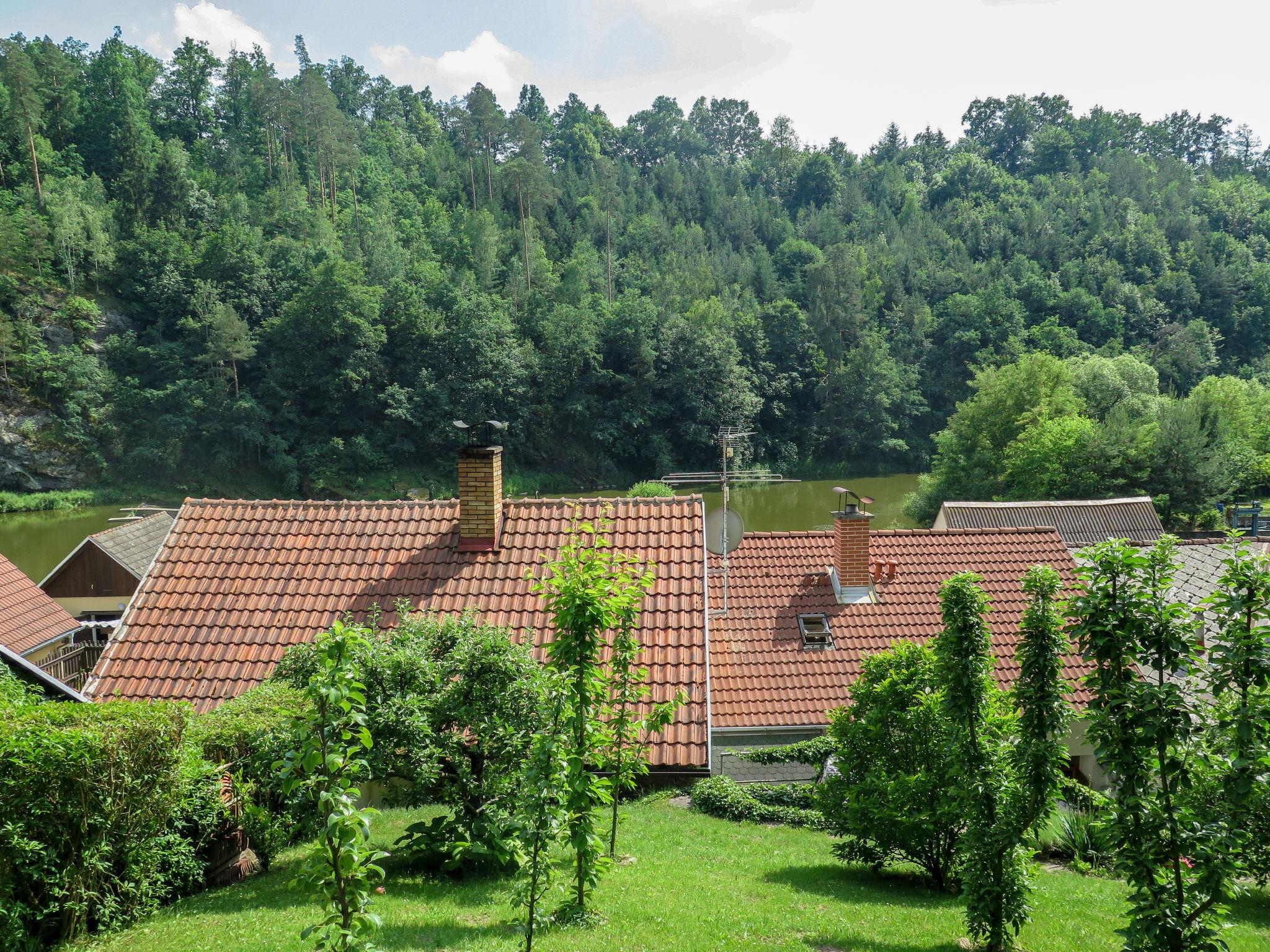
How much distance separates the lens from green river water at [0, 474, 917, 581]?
41.0 metres

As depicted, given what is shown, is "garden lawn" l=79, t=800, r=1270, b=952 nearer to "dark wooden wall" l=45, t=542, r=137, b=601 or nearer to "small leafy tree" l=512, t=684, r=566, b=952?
"small leafy tree" l=512, t=684, r=566, b=952

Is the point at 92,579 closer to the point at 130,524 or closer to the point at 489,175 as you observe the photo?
the point at 130,524

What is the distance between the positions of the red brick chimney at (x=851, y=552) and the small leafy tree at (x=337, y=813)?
11.9 metres

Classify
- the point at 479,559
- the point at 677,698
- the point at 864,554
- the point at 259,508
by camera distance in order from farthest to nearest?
the point at 864,554
the point at 259,508
the point at 479,559
the point at 677,698

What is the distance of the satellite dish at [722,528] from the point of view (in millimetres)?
15039

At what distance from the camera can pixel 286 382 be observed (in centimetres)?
5722

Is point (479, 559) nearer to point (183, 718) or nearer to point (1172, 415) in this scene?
point (183, 718)

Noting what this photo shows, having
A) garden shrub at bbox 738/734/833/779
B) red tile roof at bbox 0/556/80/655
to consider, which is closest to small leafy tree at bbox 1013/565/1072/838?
garden shrub at bbox 738/734/833/779

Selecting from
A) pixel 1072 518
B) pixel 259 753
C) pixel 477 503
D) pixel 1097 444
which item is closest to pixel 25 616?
pixel 477 503

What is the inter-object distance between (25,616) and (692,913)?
442 inches

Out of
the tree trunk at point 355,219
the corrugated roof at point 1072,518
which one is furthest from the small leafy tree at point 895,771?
the tree trunk at point 355,219

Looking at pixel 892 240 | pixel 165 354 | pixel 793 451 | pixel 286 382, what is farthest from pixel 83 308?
pixel 892 240

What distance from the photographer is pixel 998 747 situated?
6.59m

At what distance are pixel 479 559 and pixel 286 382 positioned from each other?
50.6 m
